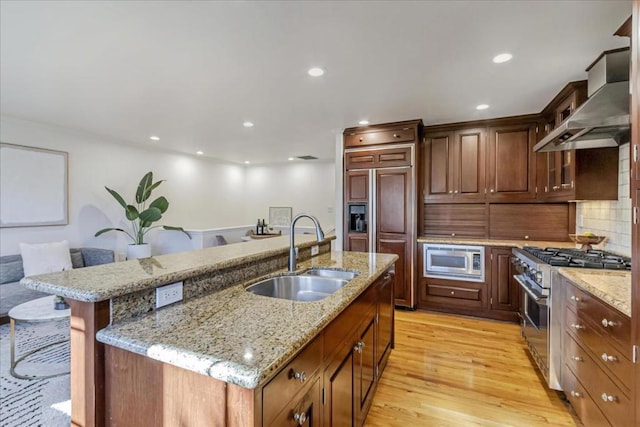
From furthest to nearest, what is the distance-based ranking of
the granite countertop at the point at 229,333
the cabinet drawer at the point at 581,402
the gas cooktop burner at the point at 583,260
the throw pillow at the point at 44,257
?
the throw pillow at the point at 44,257, the gas cooktop burner at the point at 583,260, the cabinet drawer at the point at 581,402, the granite countertop at the point at 229,333

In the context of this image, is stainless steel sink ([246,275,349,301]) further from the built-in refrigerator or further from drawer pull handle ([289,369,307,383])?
the built-in refrigerator

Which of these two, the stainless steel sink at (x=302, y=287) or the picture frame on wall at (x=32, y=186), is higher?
the picture frame on wall at (x=32, y=186)

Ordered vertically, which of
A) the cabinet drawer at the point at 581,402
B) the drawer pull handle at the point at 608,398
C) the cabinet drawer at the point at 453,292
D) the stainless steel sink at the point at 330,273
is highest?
the stainless steel sink at the point at 330,273

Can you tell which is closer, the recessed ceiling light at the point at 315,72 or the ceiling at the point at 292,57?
the ceiling at the point at 292,57

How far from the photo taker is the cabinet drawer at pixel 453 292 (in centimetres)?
361

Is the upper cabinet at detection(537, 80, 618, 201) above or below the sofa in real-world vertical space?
above

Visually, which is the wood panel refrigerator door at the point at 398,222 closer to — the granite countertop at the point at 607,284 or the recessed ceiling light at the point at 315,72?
the recessed ceiling light at the point at 315,72

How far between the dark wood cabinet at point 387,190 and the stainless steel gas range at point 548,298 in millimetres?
1454

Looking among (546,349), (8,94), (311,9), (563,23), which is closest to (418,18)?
(311,9)

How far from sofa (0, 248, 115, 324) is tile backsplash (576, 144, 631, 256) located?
17.9 feet

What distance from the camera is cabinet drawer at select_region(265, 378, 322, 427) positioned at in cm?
93

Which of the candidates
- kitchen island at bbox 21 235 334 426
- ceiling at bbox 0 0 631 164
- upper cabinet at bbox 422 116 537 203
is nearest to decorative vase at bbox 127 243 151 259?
ceiling at bbox 0 0 631 164

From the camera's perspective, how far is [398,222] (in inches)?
153

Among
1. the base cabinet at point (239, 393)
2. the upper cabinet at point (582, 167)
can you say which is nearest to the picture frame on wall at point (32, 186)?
the base cabinet at point (239, 393)
